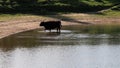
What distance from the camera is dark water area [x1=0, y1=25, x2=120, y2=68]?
27344 mm

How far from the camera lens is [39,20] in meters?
60.5

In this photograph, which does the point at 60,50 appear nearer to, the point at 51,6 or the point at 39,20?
the point at 39,20

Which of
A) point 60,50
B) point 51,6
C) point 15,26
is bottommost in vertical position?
point 51,6

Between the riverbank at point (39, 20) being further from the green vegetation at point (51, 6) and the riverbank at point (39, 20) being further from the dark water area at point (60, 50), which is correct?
the dark water area at point (60, 50)

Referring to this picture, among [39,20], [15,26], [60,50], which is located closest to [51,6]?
[39,20]

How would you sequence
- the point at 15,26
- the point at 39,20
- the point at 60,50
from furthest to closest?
the point at 39,20 → the point at 15,26 → the point at 60,50

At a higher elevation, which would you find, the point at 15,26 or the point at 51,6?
the point at 15,26

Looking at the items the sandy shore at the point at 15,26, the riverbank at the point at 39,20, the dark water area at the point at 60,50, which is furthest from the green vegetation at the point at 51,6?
the dark water area at the point at 60,50

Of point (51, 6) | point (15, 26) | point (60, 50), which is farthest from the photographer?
point (51, 6)

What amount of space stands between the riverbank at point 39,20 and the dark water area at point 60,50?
21.9 ft

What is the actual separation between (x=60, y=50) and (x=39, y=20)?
27554 millimetres

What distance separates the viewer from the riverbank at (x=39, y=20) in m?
51.7

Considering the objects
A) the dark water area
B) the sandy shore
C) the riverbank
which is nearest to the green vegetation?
the riverbank

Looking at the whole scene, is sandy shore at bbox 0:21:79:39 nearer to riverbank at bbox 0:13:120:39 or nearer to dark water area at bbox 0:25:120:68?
riverbank at bbox 0:13:120:39
